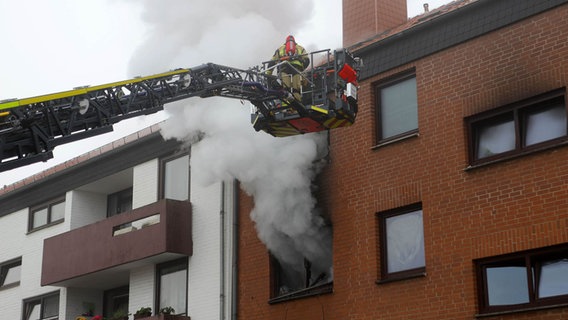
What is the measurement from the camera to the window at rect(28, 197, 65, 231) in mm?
26703

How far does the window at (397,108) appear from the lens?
1778cm

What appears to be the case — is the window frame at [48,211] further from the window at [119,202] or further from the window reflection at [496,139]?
the window reflection at [496,139]

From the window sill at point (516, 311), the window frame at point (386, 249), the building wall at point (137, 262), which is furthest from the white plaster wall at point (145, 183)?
the window sill at point (516, 311)

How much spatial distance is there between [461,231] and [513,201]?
1112mm

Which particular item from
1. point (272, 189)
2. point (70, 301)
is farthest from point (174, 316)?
point (70, 301)

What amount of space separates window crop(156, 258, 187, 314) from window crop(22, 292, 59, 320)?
176 inches

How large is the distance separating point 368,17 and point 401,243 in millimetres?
5120

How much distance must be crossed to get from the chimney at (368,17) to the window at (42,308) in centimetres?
1116

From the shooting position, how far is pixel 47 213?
27.1 m

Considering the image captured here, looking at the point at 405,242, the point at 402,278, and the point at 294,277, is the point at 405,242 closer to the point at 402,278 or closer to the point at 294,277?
the point at 402,278

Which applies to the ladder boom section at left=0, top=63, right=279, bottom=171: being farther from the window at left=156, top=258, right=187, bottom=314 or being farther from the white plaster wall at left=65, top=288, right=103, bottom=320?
the white plaster wall at left=65, top=288, right=103, bottom=320

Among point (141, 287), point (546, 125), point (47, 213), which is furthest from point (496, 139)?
point (47, 213)

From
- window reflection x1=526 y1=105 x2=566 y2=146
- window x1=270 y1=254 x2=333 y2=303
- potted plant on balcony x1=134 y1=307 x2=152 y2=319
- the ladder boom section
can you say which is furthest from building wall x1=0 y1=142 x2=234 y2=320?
window reflection x1=526 y1=105 x2=566 y2=146

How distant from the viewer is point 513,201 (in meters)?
15.5
